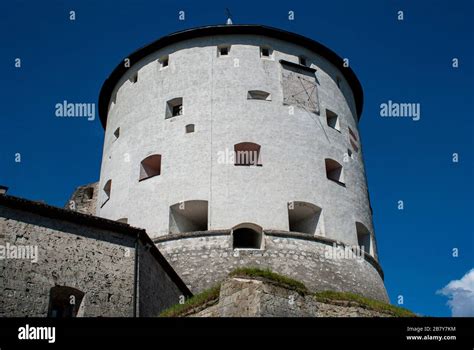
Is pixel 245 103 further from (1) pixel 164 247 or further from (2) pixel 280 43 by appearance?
(1) pixel 164 247

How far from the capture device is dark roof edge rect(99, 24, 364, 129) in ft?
79.3

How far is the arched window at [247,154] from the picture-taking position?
2131 cm

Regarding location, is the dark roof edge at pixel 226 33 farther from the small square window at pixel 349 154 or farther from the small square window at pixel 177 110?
the small square window at pixel 349 154

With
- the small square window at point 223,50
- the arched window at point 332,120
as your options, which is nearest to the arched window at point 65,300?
the small square window at point 223,50

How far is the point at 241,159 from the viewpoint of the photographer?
70.4 feet

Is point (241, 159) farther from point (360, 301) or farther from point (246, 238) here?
point (360, 301)

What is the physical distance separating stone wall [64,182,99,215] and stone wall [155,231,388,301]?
617 cm

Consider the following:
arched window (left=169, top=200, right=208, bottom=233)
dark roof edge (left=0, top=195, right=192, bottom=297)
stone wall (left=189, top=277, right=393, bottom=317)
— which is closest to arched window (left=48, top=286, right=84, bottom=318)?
dark roof edge (left=0, top=195, right=192, bottom=297)

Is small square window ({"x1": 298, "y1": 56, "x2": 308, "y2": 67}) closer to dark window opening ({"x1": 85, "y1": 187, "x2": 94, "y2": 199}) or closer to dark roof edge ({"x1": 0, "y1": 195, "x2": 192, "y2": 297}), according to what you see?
dark window opening ({"x1": 85, "y1": 187, "x2": 94, "y2": 199})

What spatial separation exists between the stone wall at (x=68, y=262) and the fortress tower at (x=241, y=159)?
4801 millimetres

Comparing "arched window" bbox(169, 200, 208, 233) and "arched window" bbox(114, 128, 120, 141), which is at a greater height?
"arched window" bbox(114, 128, 120, 141)

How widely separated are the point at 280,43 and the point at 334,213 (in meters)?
7.29

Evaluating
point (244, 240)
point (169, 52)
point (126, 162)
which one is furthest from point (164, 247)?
point (169, 52)

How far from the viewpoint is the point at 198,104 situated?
22.7 meters
